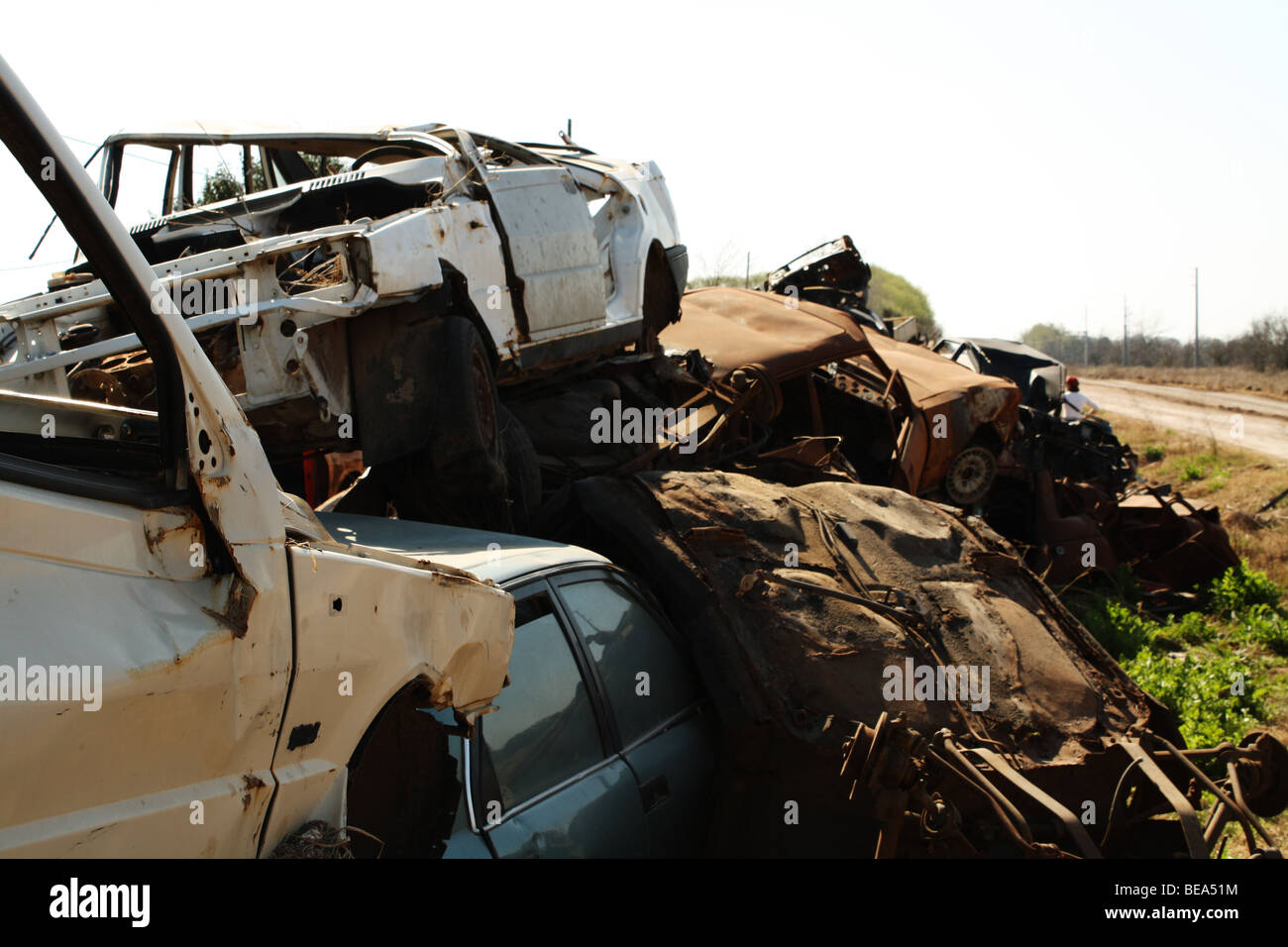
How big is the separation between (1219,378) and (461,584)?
42.9 m

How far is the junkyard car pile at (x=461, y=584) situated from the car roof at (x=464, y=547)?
0.09 feet

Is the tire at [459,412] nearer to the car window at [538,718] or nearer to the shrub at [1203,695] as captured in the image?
the car window at [538,718]

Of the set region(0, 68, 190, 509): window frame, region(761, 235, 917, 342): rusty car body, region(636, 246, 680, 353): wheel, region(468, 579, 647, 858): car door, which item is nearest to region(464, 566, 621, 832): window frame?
region(468, 579, 647, 858): car door

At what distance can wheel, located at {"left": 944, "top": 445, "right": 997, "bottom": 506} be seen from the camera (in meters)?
10.1

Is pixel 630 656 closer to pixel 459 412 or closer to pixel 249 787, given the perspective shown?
pixel 249 787

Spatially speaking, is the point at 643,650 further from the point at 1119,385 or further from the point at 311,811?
the point at 1119,385

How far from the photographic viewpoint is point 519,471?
18.1ft

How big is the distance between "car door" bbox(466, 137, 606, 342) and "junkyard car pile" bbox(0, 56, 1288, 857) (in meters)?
0.03

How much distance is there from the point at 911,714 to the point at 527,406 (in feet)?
11.6
